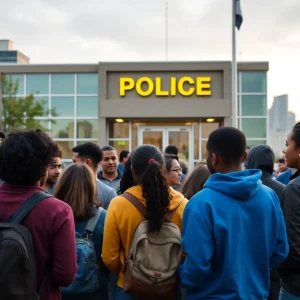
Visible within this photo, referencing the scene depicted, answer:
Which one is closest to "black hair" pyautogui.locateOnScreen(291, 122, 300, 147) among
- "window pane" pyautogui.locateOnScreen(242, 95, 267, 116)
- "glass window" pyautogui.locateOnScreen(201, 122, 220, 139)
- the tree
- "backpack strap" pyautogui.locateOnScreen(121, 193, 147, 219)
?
"backpack strap" pyautogui.locateOnScreen(121, 193, 147, 219)

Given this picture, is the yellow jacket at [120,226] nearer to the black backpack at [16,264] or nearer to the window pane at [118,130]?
the black backpack at [16,264]

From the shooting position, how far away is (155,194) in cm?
288

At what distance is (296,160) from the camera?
3.49 meters

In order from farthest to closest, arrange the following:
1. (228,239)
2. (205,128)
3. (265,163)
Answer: (205,128) → (265,163) → (228,239)

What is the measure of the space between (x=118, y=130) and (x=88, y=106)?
190 cm

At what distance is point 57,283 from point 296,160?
222 cm

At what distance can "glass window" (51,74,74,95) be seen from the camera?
66.1ft

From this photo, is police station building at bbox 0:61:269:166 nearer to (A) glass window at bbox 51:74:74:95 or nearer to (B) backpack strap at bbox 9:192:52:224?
(A) glass window at bbox 51:74:74:95

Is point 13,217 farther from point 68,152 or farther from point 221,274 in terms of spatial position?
point 68,152

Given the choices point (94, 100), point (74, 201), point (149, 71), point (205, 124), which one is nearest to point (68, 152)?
point (94, 100)

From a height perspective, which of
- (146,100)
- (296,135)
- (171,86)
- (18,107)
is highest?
(171,86)

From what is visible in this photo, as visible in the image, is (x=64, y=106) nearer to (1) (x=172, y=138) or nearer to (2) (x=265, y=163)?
(1) (x=172, y=138)

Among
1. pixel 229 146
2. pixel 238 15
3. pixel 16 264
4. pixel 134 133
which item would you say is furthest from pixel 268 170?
pixel 134 133

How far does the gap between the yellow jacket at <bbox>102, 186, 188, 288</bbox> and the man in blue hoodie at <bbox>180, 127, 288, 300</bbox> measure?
50cm
